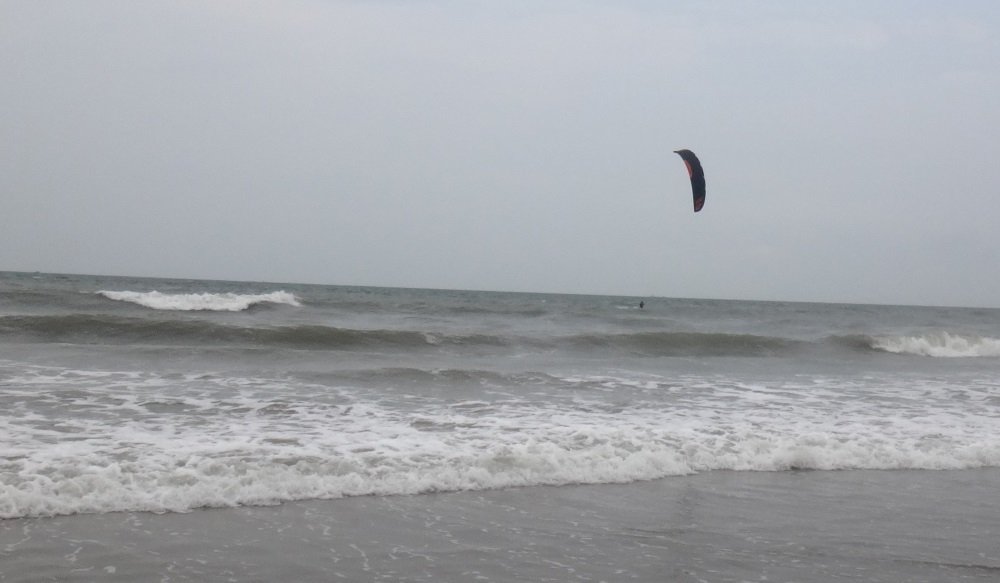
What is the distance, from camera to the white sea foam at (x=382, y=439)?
21.1 feet

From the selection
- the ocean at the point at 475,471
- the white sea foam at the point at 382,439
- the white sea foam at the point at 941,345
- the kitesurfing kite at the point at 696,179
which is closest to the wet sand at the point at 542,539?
the ocean at the point at 475,471

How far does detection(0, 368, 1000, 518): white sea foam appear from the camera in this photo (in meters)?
6.44

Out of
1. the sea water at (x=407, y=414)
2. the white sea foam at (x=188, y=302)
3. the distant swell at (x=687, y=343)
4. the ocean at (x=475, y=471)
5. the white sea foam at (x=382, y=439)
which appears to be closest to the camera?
the ocean at (x=475, y=471)

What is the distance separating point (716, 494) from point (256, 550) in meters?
3.85

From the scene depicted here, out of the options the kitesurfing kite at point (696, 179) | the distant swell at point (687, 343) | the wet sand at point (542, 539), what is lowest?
the wet sand at point (542, 539)

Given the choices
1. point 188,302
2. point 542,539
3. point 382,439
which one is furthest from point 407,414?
point 188,302

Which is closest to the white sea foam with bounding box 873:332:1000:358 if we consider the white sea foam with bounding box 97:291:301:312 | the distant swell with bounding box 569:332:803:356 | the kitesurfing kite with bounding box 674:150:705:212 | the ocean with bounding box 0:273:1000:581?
the distant swell with bounding box 569:332:803:356

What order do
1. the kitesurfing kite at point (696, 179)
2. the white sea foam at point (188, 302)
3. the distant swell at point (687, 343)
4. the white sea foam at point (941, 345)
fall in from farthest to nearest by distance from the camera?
the white sea foam at point (188, 302) < the white sea foam at point (941, 345) < the distant swell at point (687, 343) < the kitesurfing kite at point (696, 179)

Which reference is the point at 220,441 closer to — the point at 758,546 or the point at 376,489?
Result: the point at 376,489

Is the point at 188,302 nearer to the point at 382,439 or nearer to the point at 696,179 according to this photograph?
the point at 696,179

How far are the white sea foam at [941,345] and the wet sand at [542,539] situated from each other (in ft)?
61.6

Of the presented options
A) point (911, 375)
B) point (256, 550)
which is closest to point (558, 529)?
point (256, 550)

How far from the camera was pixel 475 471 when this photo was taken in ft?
23.5

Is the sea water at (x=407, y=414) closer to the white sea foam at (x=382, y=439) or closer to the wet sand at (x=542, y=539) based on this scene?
the white sea foam at (x=382, y=439)
